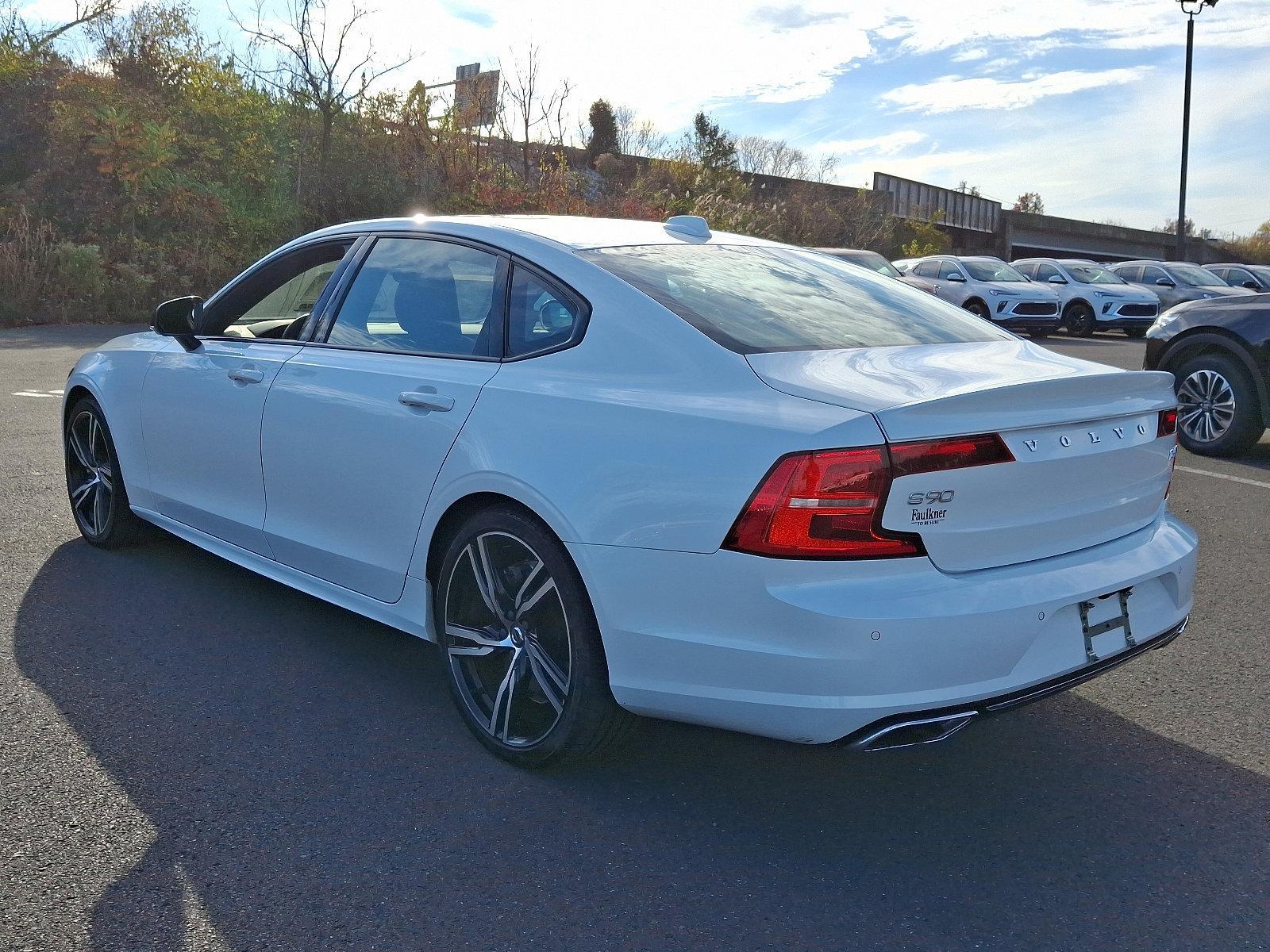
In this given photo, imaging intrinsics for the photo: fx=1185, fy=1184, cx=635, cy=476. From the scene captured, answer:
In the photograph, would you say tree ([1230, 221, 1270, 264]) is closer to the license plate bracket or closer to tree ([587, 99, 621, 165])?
tree ([587, 99, 621, 165])

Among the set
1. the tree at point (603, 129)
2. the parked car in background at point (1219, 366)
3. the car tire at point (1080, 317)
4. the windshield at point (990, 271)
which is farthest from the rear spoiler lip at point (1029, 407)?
the tree at point (603, 129)

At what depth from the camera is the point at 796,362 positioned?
118 inches

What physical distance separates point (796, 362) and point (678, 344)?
0.31 m

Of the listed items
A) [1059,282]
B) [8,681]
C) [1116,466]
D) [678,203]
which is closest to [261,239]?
[678,203]

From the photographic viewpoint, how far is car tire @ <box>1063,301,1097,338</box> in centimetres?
2527

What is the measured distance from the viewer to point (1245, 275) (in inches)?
1256

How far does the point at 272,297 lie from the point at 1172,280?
92.2 ft

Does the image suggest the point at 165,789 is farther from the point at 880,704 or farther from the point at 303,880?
the point at 880,704

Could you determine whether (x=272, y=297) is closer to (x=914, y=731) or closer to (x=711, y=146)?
(x=914, y=731)

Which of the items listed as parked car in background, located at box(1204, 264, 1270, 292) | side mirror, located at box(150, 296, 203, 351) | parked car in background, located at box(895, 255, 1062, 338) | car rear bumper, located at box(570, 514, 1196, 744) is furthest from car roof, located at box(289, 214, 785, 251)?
parked car in background, located at box(1204, 264, 1270, 292)

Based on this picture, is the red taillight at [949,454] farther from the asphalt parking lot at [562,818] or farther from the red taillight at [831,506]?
the asphalt parking lot at [562,818]

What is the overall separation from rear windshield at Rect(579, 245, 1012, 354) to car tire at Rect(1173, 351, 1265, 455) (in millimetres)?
5689

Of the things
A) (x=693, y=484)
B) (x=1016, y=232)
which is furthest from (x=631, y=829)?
(x=1016, y=232)

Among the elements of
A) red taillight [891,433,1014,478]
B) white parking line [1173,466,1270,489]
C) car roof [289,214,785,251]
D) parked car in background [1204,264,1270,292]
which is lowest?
white parking line [1173,466,1270,489]
